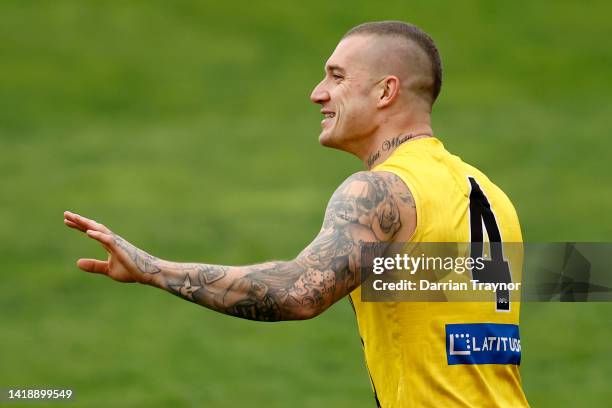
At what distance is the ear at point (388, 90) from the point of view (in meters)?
6.36

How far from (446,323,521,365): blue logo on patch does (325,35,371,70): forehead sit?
4.79 feet

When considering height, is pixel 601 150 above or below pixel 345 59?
above

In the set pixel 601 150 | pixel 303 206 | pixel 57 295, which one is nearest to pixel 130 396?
pixel 57 295

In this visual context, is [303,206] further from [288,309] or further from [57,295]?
[288,309]

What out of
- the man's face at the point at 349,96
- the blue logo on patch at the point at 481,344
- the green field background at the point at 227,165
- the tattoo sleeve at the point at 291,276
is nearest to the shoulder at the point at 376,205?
the tattoo sleeve at the point at 291,276

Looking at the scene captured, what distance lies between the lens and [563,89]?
89.4ft

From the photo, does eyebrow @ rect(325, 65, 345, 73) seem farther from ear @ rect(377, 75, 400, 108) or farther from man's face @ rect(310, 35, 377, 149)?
ear @ rect(377, 75, 400, 108)

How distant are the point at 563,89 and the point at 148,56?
916cm

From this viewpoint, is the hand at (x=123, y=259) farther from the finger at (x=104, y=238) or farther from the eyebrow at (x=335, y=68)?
the eyebrow at (x=335, y=68)

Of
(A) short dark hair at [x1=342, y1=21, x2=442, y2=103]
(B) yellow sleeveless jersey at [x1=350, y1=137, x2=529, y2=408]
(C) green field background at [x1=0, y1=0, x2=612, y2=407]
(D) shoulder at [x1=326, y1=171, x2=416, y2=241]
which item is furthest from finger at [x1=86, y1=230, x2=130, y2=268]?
(C) green field background at [x1=0, y1=0, x2=612, y2=407]

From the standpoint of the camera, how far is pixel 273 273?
554 centimetres

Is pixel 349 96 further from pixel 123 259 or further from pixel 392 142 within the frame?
pixel 123 259

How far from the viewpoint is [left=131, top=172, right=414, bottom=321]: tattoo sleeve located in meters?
5.48

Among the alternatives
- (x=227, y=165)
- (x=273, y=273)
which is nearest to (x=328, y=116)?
(x=273, y=273)
